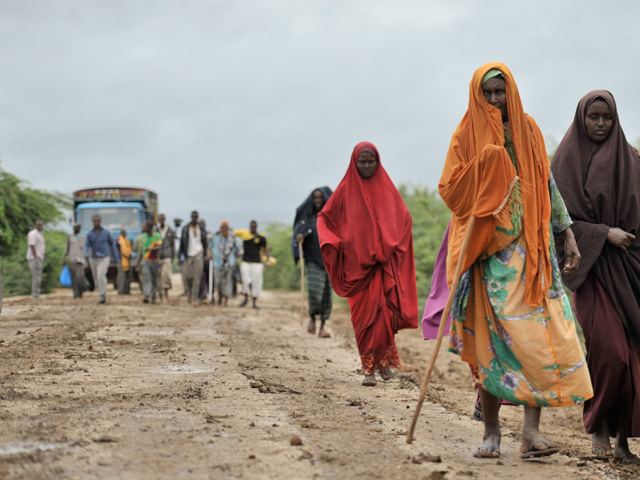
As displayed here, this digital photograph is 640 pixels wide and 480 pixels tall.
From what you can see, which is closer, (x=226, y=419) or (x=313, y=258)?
(x=226, y=419)

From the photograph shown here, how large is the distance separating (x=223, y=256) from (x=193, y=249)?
1.04 metres

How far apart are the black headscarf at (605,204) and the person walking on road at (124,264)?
17471 millimetres

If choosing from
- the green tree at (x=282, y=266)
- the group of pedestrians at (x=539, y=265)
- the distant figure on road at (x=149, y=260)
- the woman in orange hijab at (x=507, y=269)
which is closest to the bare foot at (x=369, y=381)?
the group of pedestrians at (x=539, y=265)

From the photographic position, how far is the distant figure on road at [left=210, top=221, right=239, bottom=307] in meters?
18.7

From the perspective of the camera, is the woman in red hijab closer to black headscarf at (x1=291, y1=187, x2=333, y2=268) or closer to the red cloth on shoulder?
the red cloth on shoulder

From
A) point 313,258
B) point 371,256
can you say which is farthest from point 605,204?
point 313,258

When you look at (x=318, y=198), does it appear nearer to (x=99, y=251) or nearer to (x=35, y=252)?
(x=99, y=251)

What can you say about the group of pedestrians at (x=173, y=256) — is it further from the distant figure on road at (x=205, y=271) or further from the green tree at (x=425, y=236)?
the green tree at (x=425, y=236)

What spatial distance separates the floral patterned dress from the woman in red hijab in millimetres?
2801

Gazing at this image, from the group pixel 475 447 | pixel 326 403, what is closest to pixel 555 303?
pixel 475 447

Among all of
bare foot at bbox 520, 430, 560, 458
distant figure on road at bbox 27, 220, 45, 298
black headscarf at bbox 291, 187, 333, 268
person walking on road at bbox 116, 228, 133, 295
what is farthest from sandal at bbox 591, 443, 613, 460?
person walking on road at bbox 116, 228, 133, 295

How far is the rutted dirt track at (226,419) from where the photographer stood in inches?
147

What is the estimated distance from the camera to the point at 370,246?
24.1 feet

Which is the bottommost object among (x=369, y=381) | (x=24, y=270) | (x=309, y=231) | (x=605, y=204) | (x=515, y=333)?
(x=369, y=381)
